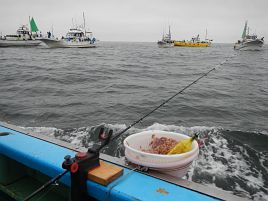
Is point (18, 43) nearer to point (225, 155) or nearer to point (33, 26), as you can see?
point (33, 26)

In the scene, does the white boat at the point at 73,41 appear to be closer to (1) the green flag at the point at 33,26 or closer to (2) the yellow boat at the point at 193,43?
(1) the green flag at the point at 33,26

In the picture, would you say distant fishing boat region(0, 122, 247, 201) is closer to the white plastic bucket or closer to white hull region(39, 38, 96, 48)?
the white plastic bucket

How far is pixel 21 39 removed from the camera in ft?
176

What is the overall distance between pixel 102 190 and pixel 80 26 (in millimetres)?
64379

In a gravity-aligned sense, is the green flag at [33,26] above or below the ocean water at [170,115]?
above

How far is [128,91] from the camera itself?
1187 centimetres

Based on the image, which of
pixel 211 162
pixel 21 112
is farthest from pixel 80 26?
pixel 211 162

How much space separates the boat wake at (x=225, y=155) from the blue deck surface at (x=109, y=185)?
154cm

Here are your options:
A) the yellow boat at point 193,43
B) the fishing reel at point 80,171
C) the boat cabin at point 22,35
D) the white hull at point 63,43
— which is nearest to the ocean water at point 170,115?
the fishing reel at point 80,171

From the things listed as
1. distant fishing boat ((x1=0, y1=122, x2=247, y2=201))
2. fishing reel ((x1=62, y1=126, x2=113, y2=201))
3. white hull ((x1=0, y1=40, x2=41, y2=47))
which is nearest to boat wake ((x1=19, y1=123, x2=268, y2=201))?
distant fishing boat ((x1=0, y1=122, x2=247, y2=201))

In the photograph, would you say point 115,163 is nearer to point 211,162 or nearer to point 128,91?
point 211,162

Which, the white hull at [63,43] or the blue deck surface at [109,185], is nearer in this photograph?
the blue deck surface at [109,185]

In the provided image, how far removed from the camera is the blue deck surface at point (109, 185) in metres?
2.07

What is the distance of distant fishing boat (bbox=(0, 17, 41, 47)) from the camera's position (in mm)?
51897
